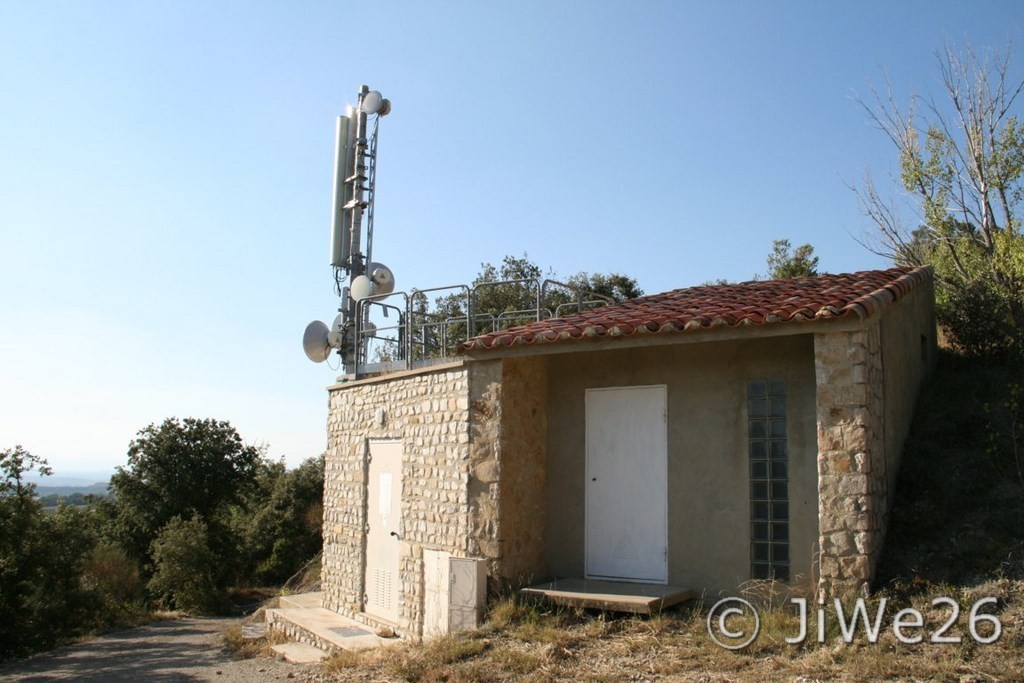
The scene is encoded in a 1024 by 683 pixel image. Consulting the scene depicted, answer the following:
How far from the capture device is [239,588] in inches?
1002

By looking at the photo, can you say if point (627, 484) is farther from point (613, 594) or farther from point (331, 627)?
point (331, 627)

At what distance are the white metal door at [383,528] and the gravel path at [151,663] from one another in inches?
58.1

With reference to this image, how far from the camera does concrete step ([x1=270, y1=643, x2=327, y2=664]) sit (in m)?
11.0

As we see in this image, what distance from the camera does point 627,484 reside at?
372 inches

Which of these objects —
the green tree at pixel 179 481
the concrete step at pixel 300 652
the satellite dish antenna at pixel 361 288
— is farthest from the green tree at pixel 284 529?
the concrete step at pixel 300 652

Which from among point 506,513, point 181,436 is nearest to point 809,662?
point 506,513

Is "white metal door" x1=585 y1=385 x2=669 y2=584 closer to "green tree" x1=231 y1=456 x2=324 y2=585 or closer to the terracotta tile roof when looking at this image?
the terracotta tile roof

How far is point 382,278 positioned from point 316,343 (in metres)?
1.66

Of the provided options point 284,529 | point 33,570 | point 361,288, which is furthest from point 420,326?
point 284,529

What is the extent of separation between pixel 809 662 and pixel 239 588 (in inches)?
880

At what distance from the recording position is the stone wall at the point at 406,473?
33.0 feet

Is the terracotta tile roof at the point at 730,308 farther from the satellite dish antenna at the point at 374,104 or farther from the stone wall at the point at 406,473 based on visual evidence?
the satellite dish antenna at the point at 374,104

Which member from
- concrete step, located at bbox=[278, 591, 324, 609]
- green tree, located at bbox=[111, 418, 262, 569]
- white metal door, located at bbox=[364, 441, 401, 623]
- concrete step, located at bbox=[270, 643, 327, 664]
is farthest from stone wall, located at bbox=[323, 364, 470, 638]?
green tree, located at bbox=[111, 418, 262, 569]

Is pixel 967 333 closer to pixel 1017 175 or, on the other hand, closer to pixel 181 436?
pixel 1017 175
